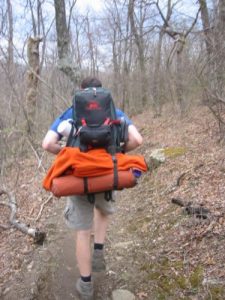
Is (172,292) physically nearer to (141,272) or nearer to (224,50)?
(141,272)

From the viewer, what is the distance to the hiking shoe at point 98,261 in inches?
159

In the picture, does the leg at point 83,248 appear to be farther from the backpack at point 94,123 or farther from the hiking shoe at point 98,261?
the backpack at point 94,123

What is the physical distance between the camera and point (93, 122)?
10.4 ft

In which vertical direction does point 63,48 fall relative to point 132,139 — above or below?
above

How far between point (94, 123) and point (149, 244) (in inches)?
78.7

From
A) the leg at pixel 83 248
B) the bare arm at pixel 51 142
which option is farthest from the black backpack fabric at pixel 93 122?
the leg at pixel 83 248

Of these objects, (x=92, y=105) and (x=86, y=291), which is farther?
(x=86, y=291)

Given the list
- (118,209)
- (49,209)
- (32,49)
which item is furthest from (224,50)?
(32,49)

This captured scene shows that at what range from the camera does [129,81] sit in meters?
21.8

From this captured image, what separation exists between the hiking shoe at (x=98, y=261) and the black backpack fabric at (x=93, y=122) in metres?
1.36

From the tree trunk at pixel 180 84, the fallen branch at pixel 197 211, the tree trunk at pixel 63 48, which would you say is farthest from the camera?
the tree trunk at pixel 180 84

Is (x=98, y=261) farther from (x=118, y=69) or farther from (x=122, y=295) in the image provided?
(x=118, y=69)

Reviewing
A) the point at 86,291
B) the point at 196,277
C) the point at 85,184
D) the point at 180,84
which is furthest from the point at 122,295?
the point at 180,84

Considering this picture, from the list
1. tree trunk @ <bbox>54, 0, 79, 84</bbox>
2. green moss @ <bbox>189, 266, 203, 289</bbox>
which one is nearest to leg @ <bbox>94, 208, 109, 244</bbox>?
green moss @ <bbox>189, 266, 203, 289</bbox>
